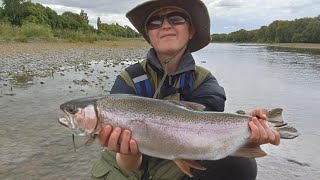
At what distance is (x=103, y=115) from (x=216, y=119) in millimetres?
889

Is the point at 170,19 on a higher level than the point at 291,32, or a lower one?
higher

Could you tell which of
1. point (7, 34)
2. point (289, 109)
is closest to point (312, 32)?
point (7, 34)

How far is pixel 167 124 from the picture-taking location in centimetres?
300

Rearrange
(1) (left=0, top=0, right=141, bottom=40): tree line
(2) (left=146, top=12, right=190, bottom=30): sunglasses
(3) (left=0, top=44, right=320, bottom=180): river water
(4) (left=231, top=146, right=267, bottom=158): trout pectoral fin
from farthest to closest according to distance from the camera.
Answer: (1) (left=0, top=0, right=141, bottom=40): tree line → (3) (left=0, top=44, right=320, bottom=180): river water → (2) (left=146, top=12, right=190, bottom=30): sunglasses → (4) (left=231, top=146, right=267, bottom=158): trout pectoral fin

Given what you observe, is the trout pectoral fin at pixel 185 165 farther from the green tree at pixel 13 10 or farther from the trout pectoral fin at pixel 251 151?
the green tree at pixel 13 10

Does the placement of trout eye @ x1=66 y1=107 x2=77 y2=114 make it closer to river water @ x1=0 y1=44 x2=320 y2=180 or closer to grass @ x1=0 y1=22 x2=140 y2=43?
river water @ x1=0 y1=44 x2=320 y2=180

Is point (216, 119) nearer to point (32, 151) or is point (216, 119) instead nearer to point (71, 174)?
point (71, 174)

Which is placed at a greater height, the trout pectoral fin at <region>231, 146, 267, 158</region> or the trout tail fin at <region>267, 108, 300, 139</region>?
the trout tail fin at <region>267, 108, 300, 139</region>

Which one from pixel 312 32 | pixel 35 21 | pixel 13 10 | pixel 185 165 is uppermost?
pixel 13 10

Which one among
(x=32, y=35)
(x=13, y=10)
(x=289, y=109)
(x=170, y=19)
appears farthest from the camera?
(x=13, y=10)

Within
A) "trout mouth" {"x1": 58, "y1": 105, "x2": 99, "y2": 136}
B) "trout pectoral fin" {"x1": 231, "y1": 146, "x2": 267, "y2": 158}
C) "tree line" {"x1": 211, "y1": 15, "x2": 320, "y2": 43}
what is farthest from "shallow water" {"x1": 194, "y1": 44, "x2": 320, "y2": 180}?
"tree line" {"x1": 211, "y1": 15, "x2": 320, "y2": 43}

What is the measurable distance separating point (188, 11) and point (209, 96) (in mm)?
871

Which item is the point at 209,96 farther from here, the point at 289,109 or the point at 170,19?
the point at 289,109

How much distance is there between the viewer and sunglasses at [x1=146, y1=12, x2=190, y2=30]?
366 cm
